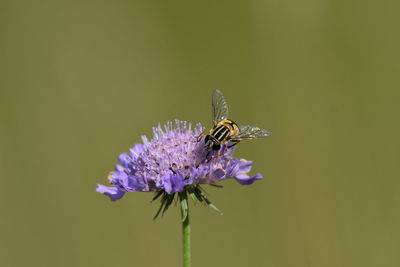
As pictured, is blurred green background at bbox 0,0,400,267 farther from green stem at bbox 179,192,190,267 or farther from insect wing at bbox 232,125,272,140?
green stem at bbox 179,192,190,267

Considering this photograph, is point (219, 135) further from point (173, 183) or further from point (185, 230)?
point (185, 230)

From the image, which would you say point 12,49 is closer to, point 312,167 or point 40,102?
point 40,102

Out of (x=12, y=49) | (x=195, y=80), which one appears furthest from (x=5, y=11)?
(x=195, y=80)

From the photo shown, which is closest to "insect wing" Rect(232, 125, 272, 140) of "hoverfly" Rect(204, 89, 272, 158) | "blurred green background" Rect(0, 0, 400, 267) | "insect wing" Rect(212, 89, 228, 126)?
"hoverfly" Rect(204, 89, 272, 158)

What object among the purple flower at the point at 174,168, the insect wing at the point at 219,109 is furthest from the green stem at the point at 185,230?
the insect wing at the point at 219,109

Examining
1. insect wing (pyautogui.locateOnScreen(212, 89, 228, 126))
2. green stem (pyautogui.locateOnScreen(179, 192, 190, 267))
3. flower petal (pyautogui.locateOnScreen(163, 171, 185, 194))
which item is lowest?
green stem (pyautogui.locateOnScreen(179, 192, 190, 267))

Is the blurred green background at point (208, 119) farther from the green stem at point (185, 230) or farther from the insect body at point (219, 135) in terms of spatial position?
the green stem at point (185, 230)

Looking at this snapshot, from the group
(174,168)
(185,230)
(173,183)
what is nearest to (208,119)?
(174,168)
